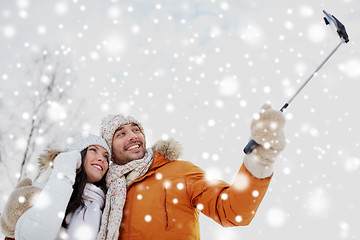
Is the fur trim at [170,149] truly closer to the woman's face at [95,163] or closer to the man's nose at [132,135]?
the man's nose at [132,135]

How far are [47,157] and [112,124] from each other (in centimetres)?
86

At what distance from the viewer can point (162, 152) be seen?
9.43ft

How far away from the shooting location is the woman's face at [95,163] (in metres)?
2.56

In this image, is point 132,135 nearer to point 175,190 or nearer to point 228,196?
point 175,190

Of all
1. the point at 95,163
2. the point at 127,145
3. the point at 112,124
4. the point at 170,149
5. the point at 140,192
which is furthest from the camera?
the point at 112,124

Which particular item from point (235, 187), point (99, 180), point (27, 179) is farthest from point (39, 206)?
point (235, 187)

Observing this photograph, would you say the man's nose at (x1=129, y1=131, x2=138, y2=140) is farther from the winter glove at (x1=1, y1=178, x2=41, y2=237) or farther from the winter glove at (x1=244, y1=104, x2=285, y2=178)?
the winter glove at (x1=244, y1=104, x2=285, y2=178)

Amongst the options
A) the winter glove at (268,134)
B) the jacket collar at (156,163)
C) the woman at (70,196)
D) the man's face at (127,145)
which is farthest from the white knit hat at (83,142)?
the winter glove at (268,134)

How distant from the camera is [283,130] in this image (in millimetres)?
1605

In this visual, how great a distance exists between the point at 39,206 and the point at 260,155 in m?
1.42

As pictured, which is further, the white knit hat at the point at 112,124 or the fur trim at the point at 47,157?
the white knit hat at the point at 112,124

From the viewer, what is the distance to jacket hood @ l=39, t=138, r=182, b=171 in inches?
100

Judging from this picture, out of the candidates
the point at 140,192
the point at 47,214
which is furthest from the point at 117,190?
the point at 47,214

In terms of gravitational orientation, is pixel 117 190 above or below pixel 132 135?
below
